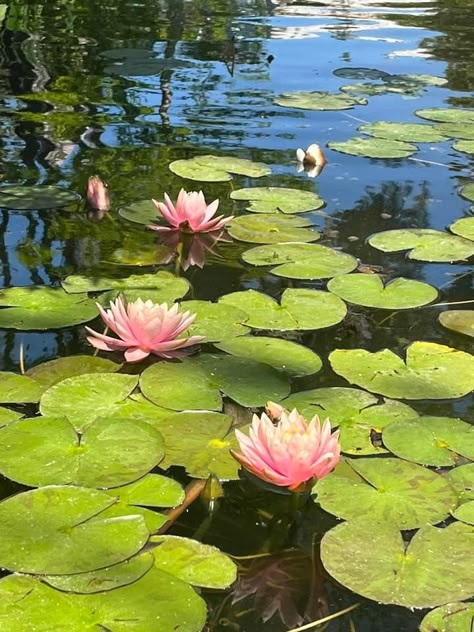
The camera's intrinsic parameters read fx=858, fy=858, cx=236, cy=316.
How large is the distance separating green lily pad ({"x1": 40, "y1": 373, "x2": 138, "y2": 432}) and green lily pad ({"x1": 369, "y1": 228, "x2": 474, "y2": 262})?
93 centimetres

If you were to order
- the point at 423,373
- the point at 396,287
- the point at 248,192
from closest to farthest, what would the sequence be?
the point at 423,373, the point at 396,287, the point at 248,192

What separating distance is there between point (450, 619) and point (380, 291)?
999mm

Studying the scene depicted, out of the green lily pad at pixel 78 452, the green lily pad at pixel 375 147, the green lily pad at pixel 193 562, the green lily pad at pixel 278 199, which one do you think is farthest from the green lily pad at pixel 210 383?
the green lily pad at pixel 375 147

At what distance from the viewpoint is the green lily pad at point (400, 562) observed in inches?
40.1

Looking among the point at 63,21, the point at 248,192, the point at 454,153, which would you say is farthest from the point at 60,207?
the point at 63,21

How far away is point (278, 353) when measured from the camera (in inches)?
63.2

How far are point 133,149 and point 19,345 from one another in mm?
1438

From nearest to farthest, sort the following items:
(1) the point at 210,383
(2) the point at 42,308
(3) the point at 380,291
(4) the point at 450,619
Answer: (4) the point at 450,619 → (1) the point at 210,383 → (2) the point at 42,308 → (3) the point at 380,291

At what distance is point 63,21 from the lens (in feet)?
17.0

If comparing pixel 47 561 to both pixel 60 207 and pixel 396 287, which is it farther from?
pixel 60 207

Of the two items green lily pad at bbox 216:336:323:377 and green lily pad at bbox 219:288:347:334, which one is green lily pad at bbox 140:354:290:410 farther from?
green lily pad at bbox 219:288:347:334

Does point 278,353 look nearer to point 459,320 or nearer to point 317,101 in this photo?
point 459,320

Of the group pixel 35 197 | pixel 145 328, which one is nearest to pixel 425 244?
pixel 145 328

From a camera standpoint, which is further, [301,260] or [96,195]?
[96,195]
